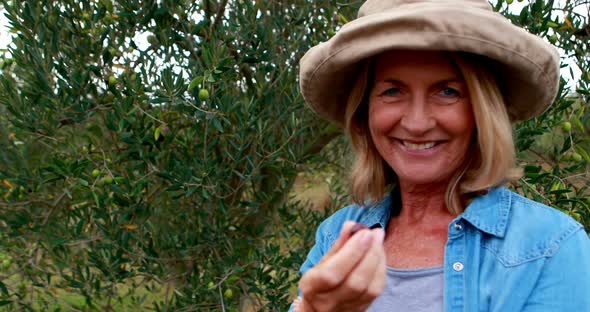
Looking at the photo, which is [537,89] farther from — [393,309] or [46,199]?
[46,199]

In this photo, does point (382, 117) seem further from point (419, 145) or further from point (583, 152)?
point (583, 152)

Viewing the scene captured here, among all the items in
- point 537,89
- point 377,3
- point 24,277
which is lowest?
point 24,277

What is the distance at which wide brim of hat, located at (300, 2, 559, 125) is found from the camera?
5.06ft

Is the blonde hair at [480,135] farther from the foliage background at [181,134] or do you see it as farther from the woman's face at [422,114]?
the foliage background at [181,134]

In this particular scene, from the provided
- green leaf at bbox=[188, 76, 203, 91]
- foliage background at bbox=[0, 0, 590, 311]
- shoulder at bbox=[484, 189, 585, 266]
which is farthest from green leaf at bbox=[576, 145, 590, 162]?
green leaf at bbox=[188, 76, 203, 91]

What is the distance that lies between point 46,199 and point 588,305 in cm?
278

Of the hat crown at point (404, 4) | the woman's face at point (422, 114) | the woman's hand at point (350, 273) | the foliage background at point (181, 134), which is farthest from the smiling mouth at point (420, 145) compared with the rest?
the foliage background at point (181, 134)

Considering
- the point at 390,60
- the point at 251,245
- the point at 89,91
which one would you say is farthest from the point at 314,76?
the point at 251,245

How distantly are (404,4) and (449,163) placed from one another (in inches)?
17.5

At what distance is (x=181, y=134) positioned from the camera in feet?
9.95

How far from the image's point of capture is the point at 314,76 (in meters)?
1.94

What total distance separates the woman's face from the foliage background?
0.86 meters

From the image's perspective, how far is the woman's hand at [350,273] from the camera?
4.07 ft

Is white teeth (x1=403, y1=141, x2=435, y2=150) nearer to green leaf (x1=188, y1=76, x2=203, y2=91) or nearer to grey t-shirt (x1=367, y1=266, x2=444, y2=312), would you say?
grey t-shirt (x1=367, y1=266, x2=444, y2=312)
